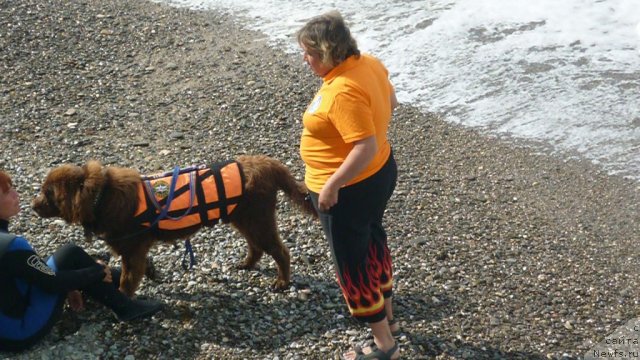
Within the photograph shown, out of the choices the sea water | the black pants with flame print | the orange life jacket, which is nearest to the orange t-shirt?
the black pants with flame print

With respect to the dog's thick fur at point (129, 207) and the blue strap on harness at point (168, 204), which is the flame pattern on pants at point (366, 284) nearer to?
the dog's thick fur at point (129, 207)

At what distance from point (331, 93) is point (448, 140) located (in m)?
4.99

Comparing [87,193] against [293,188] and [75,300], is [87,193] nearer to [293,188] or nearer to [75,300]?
[75,300]

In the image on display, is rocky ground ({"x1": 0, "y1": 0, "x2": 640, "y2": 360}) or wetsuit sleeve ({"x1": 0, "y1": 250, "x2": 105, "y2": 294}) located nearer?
wetsuit sleeve ({"x1": 0, "y1": 250, "x2": 105, "y2": 294})

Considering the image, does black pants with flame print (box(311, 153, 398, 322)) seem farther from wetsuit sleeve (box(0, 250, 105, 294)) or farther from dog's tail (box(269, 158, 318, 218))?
wetsuit sleeve (box(0, 250, 105, 294))

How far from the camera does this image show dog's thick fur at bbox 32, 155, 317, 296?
5.29 metres

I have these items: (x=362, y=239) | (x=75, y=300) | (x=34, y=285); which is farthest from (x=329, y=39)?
(x=75, y=300)

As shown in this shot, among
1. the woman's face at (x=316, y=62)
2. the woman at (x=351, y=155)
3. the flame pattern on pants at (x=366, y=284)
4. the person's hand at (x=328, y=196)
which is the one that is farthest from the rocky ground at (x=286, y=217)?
the woman's face at (x=316, y=62)

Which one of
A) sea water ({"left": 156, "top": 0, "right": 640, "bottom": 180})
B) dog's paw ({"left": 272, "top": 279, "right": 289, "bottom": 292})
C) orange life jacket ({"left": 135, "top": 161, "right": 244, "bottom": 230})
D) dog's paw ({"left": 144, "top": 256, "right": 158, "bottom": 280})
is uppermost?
orange life jacket ({"left": 135, "top": 161, "right": 244, "bottom": 230})

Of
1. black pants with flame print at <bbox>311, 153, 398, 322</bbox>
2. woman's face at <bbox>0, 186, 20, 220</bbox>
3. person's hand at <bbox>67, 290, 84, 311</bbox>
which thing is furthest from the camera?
person's hand at <bbox>67, 290, 84, 311</bbox>

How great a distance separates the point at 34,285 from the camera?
493 centimetres

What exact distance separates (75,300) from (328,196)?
2304 mm

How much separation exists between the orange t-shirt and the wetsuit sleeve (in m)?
1.73

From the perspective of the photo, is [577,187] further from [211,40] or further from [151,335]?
[211,40]
